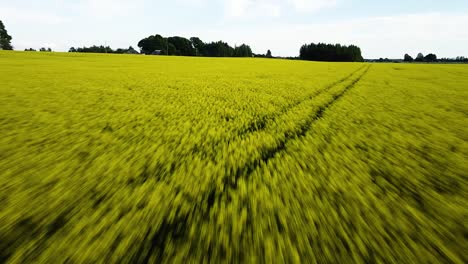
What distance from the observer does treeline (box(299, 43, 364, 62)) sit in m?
76.1

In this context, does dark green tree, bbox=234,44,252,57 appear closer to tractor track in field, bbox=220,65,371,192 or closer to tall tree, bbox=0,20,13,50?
tall tree, bbox=0,20,13,50

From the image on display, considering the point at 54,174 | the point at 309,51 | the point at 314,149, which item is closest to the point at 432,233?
the point at 314,149

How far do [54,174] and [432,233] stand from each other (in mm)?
2962

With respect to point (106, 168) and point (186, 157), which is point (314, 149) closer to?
point (186, 157)

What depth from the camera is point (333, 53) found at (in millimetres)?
76375

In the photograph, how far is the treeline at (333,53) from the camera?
76125 millimetres

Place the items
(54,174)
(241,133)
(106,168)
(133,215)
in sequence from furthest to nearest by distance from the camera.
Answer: (241,133), (106,168), (54,174), (133,215)

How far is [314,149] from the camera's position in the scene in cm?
311

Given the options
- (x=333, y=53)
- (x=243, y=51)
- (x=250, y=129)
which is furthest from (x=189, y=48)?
(x=250, y=129)

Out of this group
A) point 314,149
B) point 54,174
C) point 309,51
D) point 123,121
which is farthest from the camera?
point 309,51

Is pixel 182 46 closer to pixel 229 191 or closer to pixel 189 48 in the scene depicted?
pixel 189 48

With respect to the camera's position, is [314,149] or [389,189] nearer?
[389,189]

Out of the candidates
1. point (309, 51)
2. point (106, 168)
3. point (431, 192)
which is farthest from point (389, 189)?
point (309, 51)

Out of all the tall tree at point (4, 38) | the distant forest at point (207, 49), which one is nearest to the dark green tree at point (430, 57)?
the distant forest at point (207, 49)
